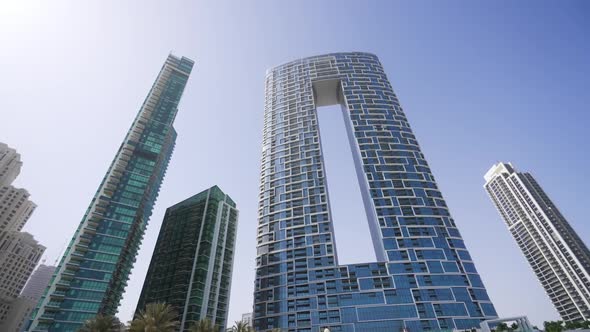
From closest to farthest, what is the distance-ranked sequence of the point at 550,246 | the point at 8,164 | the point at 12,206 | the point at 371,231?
the point at 371,231
the point at 8,164
the point at 12,206
the point at 550,246

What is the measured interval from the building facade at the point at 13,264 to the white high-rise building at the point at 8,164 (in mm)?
29398

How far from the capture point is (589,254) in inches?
6240

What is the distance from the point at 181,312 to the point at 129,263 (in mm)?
25217

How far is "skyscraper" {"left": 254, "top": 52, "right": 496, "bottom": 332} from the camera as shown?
98.2 m

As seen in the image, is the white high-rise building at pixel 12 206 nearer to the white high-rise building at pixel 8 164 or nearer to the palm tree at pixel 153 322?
the white high-rise building at pixel 8 164

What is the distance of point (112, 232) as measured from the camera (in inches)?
4021

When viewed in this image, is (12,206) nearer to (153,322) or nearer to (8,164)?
(8,164)

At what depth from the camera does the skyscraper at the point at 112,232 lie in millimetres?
85750

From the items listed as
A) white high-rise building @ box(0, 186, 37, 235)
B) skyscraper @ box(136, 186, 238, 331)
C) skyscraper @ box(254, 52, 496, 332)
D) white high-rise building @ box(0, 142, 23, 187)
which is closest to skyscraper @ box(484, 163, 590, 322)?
skyscraper @ box(254, 52, 496, 332)

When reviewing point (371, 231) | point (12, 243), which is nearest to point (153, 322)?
point (371, 231)

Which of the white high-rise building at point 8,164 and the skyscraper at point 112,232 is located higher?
the white high-rise building at point 8,164

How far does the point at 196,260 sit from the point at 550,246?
178413 mm

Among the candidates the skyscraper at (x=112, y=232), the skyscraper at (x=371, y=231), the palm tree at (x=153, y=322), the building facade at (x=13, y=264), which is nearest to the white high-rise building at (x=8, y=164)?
the building facade at (x=13, y=264)

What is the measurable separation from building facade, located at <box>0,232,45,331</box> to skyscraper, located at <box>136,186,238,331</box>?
84.8 meters
